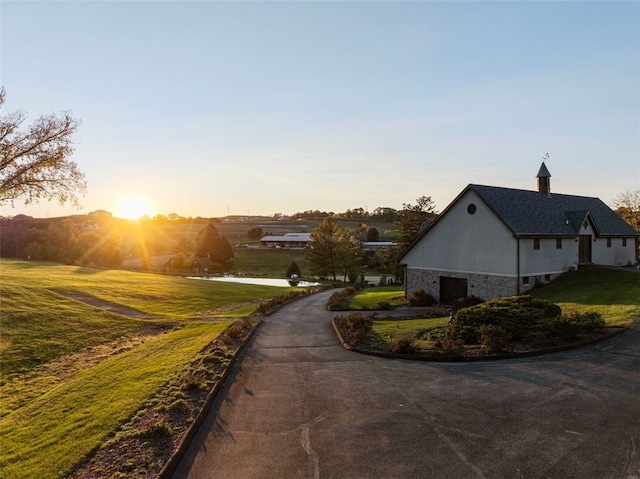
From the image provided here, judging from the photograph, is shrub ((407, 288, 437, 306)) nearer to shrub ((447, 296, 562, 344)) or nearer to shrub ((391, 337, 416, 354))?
shrub ((447, 296, 562, 344))

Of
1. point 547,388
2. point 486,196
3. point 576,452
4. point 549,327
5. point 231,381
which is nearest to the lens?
point 576,452

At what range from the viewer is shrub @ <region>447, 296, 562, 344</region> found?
1692 centimetres

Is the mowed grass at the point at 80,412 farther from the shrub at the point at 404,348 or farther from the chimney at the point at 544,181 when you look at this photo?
the chimney at the point at 544,181

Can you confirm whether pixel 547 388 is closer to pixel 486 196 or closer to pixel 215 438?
pixel 215 438

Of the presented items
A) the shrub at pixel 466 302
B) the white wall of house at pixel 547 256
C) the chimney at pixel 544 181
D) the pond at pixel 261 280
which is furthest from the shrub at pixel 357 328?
the pond at pixel 261 280

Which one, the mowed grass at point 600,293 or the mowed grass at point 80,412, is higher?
the mowed grass at point 600,293

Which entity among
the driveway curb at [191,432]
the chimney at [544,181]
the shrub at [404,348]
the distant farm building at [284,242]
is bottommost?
the driveway curb at [191,432]

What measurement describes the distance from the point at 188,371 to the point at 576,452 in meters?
11.5

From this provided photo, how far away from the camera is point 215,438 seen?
9.61 m

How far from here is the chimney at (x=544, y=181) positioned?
39.7 m

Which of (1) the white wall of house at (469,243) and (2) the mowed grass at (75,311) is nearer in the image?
(2) the mowed grass at (75,311)

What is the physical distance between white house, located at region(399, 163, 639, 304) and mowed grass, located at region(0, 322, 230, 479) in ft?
69.4

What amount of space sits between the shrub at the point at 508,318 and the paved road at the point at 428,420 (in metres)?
1.98

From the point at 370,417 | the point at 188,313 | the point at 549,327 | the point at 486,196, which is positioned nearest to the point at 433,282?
the point at 486,196
